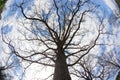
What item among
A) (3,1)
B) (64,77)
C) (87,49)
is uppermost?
(3,1)

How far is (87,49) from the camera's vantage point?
1802 cm

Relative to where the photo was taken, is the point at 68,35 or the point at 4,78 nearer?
the point at 68,35

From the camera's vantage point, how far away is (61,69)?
15.9m

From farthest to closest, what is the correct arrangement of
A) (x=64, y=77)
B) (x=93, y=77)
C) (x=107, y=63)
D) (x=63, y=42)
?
1. (x=107, y=63)
2. (x=93, y=77)
3. (x=63, y=42)
4. (x=64, y=77)

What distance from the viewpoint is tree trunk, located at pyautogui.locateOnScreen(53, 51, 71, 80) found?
51.7 ft

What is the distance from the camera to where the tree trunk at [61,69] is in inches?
621

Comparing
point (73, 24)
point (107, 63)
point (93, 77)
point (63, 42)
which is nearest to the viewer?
point (63, 42)

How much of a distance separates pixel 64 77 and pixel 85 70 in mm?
4796

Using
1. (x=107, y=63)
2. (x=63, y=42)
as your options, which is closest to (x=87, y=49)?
(x=63, y=42)

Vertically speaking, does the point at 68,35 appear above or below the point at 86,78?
above

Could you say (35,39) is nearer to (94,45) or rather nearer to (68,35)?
(68,35)

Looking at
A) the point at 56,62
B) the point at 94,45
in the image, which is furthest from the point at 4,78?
the point at 94,45

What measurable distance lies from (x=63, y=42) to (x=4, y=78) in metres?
4.32

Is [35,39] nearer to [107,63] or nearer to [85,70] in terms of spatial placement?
[85,70]
